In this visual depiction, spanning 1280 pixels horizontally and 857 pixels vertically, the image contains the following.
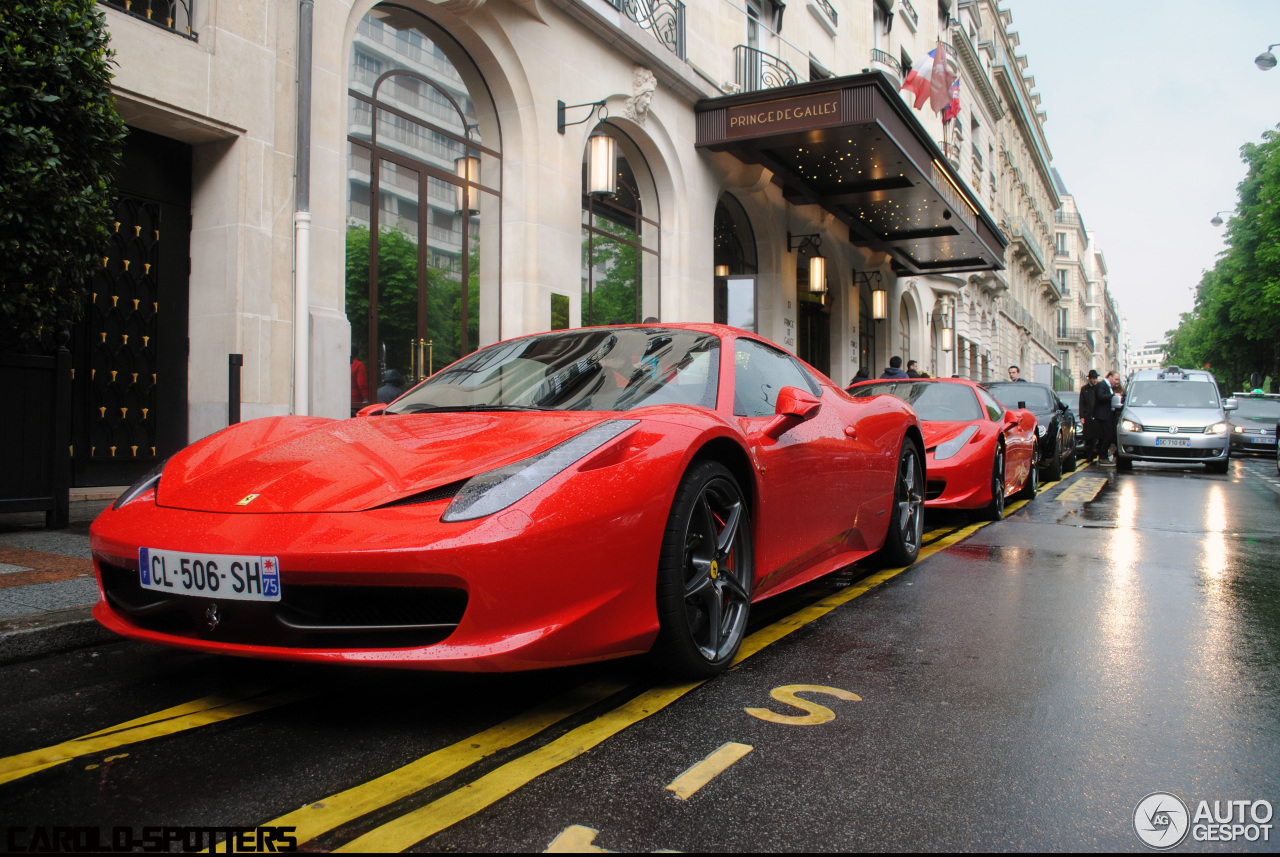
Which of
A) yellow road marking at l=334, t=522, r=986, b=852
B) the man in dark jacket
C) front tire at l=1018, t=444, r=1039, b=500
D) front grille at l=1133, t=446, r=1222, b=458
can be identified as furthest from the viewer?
front grille at l=1133, t=446, r=1222, b=458

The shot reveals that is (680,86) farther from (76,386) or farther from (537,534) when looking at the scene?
(537,534)

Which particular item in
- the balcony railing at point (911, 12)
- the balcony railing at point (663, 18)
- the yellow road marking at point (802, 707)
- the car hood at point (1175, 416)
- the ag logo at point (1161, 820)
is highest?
the balcony railing at point (911, 12)

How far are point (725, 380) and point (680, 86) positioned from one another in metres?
11.3

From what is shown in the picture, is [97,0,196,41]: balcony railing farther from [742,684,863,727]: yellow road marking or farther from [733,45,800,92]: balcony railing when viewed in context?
[733,45,800,92]: balcony railing

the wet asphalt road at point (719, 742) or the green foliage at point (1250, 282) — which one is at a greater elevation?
the green foliage at point (1250, 282)

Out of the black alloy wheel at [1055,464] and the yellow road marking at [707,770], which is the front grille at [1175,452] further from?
the yellow road marking at [707,770]

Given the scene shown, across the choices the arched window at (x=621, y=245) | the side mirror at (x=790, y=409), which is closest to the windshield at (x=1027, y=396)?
the arched window at (x=621, y=245)

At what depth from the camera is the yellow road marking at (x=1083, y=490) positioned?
394 inches

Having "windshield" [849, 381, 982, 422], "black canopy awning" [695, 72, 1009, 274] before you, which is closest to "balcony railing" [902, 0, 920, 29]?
"black canopy awning" [695, 72, 1009, 274]

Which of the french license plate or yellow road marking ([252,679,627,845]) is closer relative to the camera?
yellow road marking ([252,679,627,845])

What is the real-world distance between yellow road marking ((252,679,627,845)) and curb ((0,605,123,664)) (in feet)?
5.92

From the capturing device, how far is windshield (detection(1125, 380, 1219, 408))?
1609 centimetres

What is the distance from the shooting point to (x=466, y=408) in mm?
3592

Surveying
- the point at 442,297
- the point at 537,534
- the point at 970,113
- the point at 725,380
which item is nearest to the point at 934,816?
the point at 537,534
